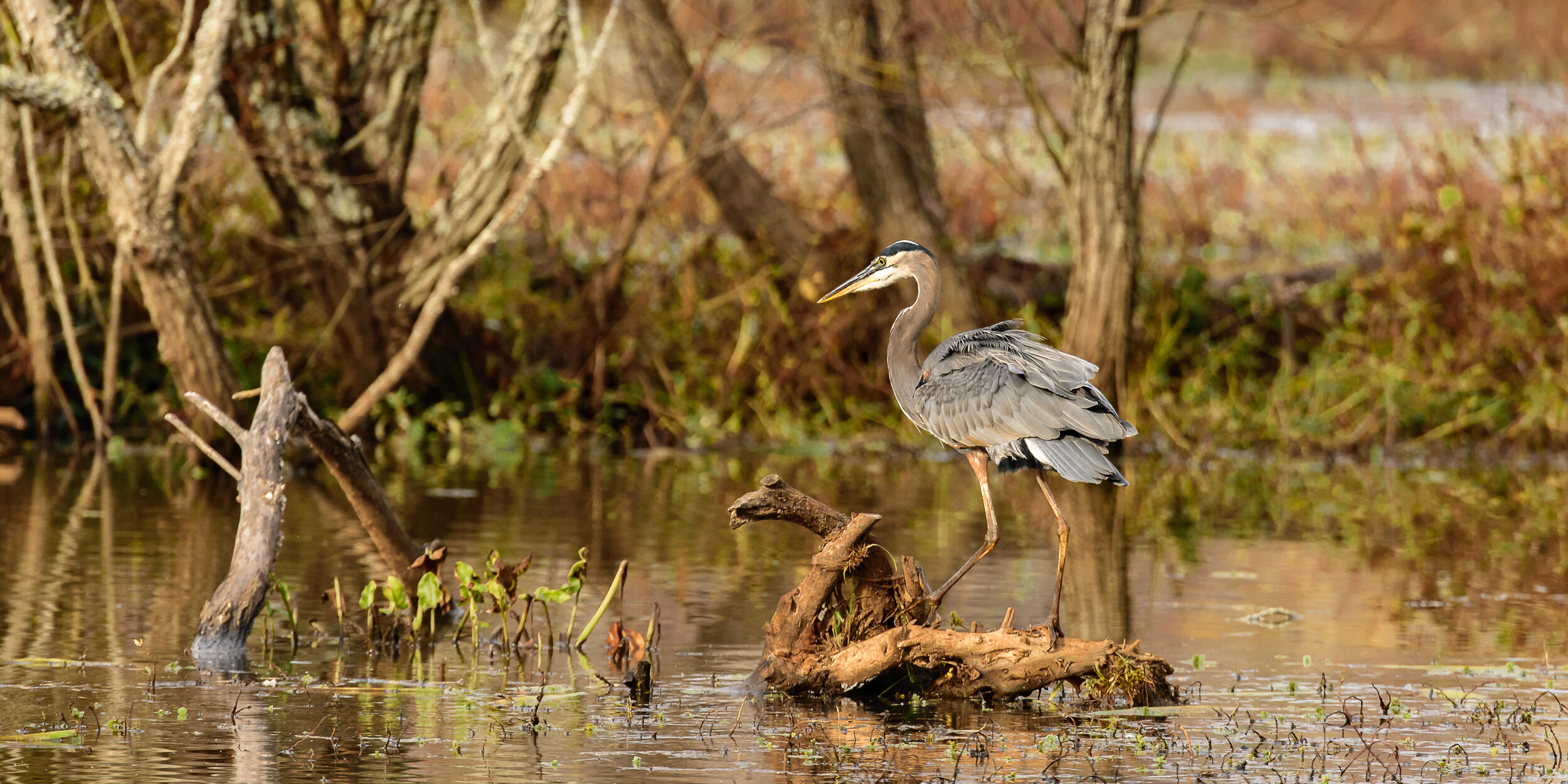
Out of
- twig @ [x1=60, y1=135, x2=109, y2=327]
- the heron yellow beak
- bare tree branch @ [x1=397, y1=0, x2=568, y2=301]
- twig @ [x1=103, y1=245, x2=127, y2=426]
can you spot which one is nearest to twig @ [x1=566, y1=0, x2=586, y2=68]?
bare tree branch @ [x1=397, y1=0, x2=568, y2=301]

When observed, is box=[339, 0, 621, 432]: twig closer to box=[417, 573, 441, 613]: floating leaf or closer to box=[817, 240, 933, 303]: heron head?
box=[817, 240, 933, 303]: heron head

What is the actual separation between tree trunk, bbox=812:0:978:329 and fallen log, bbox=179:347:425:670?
8.62 m

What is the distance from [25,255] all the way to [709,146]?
17.1 ft

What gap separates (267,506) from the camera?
8.13 meters

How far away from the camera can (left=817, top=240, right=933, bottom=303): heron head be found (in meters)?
8.73

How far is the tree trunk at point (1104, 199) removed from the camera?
15328 millimetres

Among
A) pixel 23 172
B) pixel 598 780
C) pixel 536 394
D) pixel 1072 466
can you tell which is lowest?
pixel 598 780

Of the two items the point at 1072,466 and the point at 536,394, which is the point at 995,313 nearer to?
the point at 536,394

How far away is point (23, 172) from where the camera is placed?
49.6 ft

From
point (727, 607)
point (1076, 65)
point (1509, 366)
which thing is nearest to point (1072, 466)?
point (727, 607)

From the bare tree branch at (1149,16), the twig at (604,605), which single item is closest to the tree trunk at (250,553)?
the twig at (604,605)

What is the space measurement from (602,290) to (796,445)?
2013 millimetres

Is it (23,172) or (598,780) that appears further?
(23,172)

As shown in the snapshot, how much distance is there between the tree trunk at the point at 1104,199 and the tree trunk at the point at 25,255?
7.54m
